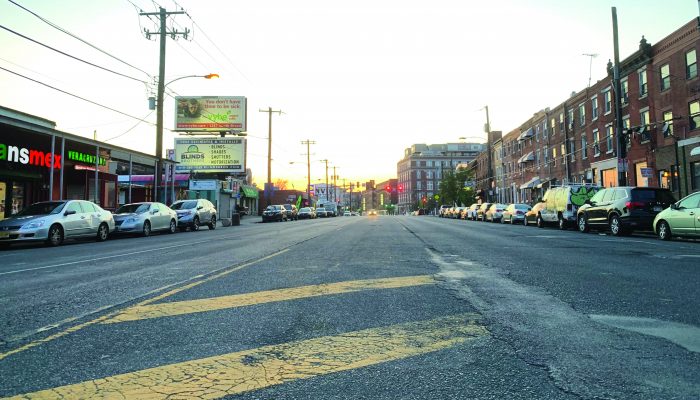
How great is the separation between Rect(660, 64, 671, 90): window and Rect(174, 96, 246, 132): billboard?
34.3m

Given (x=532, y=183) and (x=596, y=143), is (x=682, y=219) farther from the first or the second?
(x=532, y=183)

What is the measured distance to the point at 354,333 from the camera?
403cm

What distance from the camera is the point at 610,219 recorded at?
18078 millimetres

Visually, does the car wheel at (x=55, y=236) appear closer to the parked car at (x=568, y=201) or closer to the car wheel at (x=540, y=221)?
the parked car at (x=568, y=201)

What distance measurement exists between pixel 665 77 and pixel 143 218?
29.7 meters

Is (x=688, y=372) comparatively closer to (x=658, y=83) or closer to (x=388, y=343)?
(x=388, y=343)

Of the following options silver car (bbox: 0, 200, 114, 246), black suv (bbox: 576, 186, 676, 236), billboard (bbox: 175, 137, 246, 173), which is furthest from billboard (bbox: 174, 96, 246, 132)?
black suv (bbox: 576, 186, 676, 236)

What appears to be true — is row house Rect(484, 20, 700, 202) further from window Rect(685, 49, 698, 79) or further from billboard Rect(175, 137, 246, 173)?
billboard Rect(175, 137, 246, 173)

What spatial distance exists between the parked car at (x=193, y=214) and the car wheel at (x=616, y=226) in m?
19.8

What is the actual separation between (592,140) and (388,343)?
3853 centimetres

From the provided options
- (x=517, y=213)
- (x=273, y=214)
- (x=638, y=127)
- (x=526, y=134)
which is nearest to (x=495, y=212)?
(x=517, y=213)

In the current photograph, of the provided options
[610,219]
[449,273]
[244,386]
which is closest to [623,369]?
[244,386]

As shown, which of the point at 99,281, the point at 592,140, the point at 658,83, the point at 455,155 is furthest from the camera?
the point at 455,155

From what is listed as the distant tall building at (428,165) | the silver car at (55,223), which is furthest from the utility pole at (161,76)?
the distant tall building at (428,165)
